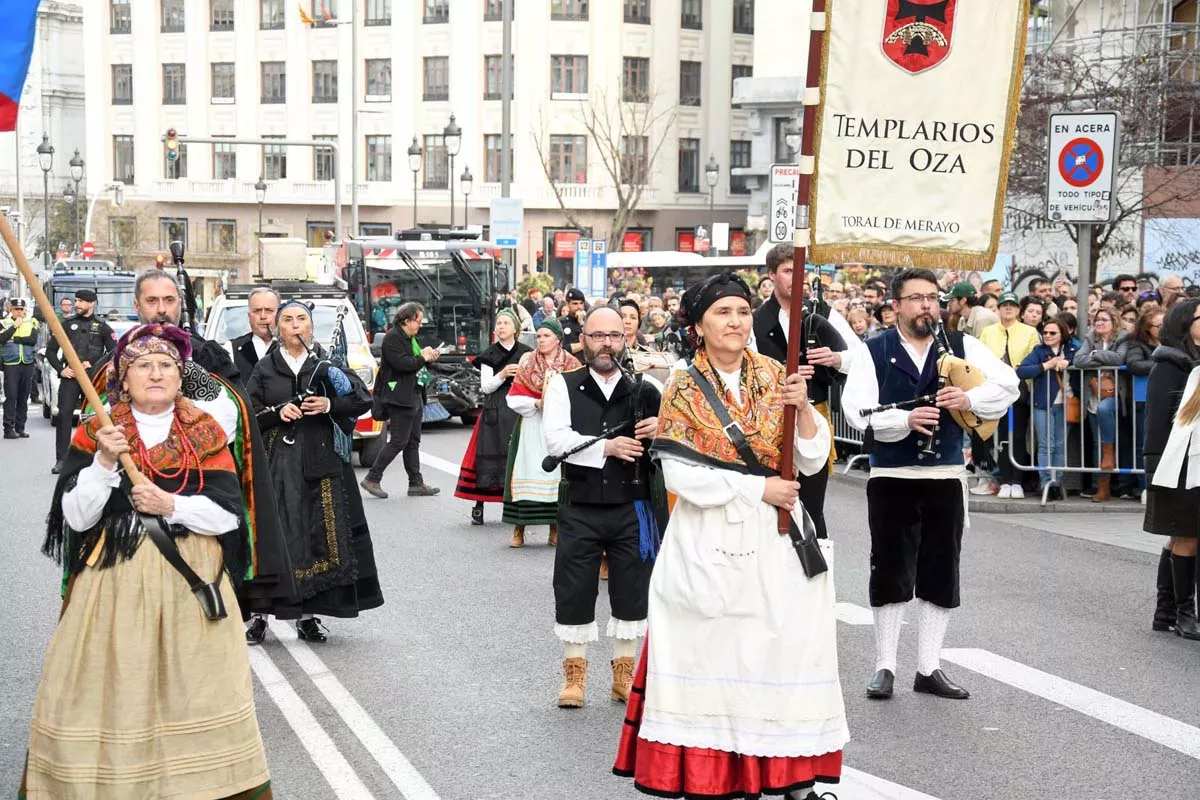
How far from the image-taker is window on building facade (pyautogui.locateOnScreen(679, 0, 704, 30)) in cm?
6744

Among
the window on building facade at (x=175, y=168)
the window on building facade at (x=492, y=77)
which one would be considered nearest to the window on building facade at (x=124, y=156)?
the window on building facade at (x=175, y=168)

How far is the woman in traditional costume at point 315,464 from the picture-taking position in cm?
860

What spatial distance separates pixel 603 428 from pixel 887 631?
Result: 158 cm

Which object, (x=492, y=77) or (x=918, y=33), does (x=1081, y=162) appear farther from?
(x=492, y=77)

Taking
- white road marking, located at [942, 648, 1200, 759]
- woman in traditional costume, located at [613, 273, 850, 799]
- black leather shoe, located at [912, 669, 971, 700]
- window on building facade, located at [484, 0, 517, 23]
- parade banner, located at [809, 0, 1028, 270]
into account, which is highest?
window on building facade, located at [484, 0, 517, 23]

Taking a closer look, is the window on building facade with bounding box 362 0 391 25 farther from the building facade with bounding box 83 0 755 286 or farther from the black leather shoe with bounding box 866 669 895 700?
the black leather shoe with bounding box 866 669 895 700

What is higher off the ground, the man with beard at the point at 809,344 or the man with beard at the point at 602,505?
the man with beard at the point at 809,344

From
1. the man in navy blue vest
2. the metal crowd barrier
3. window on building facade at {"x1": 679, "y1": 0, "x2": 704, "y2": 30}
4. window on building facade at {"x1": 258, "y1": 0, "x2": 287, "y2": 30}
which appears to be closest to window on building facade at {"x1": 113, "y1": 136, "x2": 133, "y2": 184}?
window on building facade at {"x1": 258, "y1": 0, "x2": 287, "y2": 30}

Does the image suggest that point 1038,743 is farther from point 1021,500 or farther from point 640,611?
point 1021,500

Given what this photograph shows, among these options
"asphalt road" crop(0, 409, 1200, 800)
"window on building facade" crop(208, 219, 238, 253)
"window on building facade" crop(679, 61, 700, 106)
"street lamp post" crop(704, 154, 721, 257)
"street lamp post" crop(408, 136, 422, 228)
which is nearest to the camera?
"asphalt road" crop(0, 409, 1200, 800)

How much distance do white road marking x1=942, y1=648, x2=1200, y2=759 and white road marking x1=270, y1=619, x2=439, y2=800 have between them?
2988mm

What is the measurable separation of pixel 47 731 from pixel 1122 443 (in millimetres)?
11032

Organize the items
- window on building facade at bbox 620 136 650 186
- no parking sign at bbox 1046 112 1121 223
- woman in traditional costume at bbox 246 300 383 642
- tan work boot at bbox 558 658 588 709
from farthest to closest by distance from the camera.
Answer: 1. window on building facade at bbox 620 136 650 186
2. no parking sign at bbox 1046 112 1121 223
3. woman in traditional costume at bbox 246 300 383 642
4. tan work boot at bbox 558 658 588 709

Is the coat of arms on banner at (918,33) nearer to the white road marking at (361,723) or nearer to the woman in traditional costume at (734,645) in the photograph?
the woman in traditional costume at (734,645)
